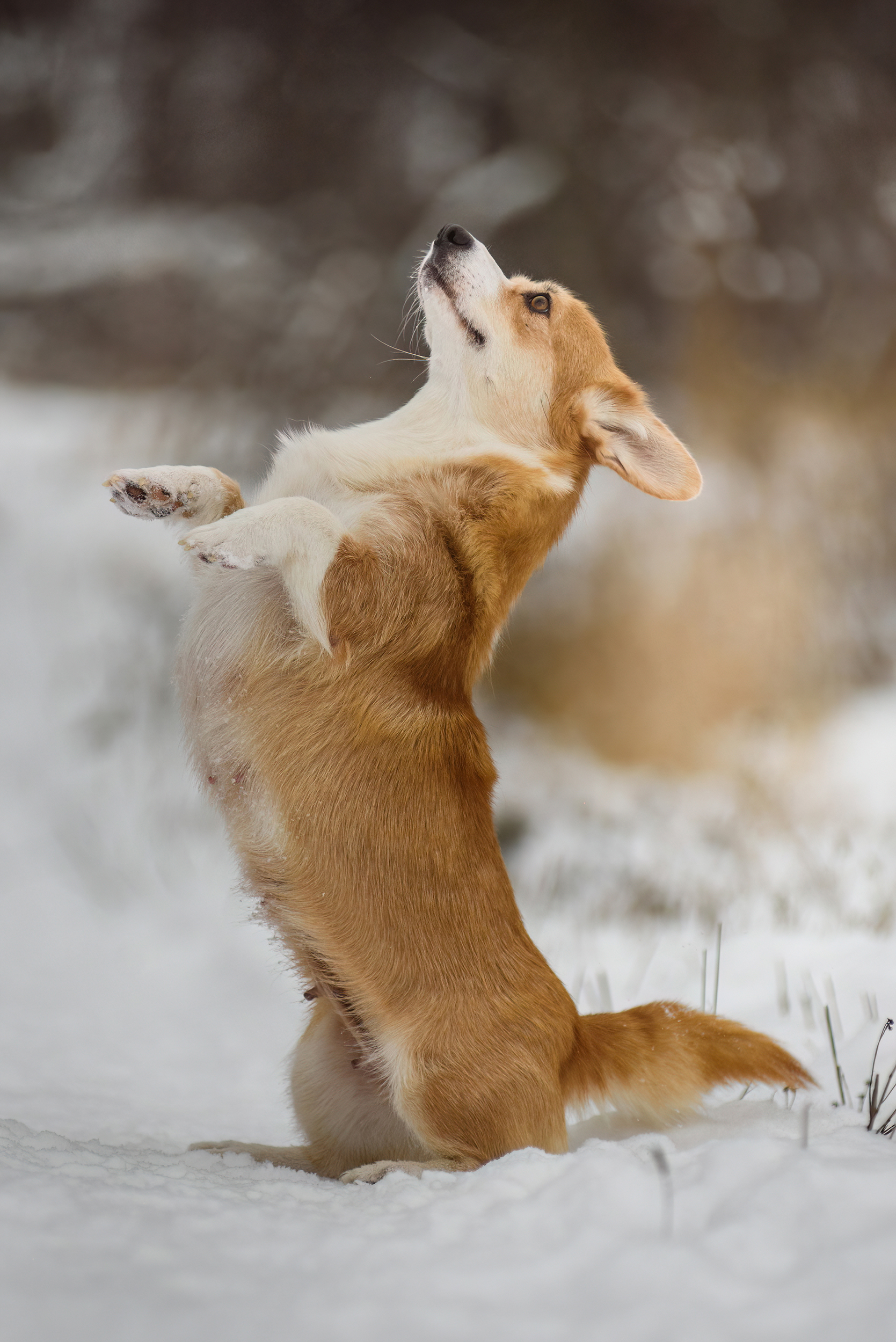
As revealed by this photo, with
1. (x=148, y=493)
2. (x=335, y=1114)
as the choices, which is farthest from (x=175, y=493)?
(x=335, y=1114)

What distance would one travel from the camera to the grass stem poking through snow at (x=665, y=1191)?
35.7 inches

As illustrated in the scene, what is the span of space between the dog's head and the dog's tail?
2.39 feet

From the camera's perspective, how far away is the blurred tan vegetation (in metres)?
2.38

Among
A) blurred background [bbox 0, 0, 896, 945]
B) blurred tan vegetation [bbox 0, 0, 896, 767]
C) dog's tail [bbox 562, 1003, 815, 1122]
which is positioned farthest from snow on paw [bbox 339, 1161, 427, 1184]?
blurred tan vegetation [bbox 0, 0, 896, 767]

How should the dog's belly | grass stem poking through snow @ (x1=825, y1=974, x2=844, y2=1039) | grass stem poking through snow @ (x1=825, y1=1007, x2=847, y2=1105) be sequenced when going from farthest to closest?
grass stem poking through snow @ (x1=825, y1=974, x2=844, y2=1039) → grass stem poking through snow @ (x1=825, y1=1007, x2=847, y2=1105) → the dog's belly

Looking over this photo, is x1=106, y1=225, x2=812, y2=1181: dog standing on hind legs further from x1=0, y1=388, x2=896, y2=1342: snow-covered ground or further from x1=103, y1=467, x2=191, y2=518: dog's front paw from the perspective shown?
x1=0, y1=388, x2=896, y2=1342: snow-covered ground

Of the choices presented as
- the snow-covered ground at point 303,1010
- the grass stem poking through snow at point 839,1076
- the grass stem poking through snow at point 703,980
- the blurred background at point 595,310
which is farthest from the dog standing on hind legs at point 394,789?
the blurred background at point 595,310

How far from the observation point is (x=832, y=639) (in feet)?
8.18

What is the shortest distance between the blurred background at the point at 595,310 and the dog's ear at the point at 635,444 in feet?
3.37

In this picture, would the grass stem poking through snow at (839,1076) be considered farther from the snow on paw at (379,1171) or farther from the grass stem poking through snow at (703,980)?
the snow on paw at (379,1171)

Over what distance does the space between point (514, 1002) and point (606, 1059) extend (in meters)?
0.17

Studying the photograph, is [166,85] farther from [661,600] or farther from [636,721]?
[636,721]

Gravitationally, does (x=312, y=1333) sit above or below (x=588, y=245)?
below

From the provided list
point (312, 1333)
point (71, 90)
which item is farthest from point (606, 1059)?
point (71, 90)
